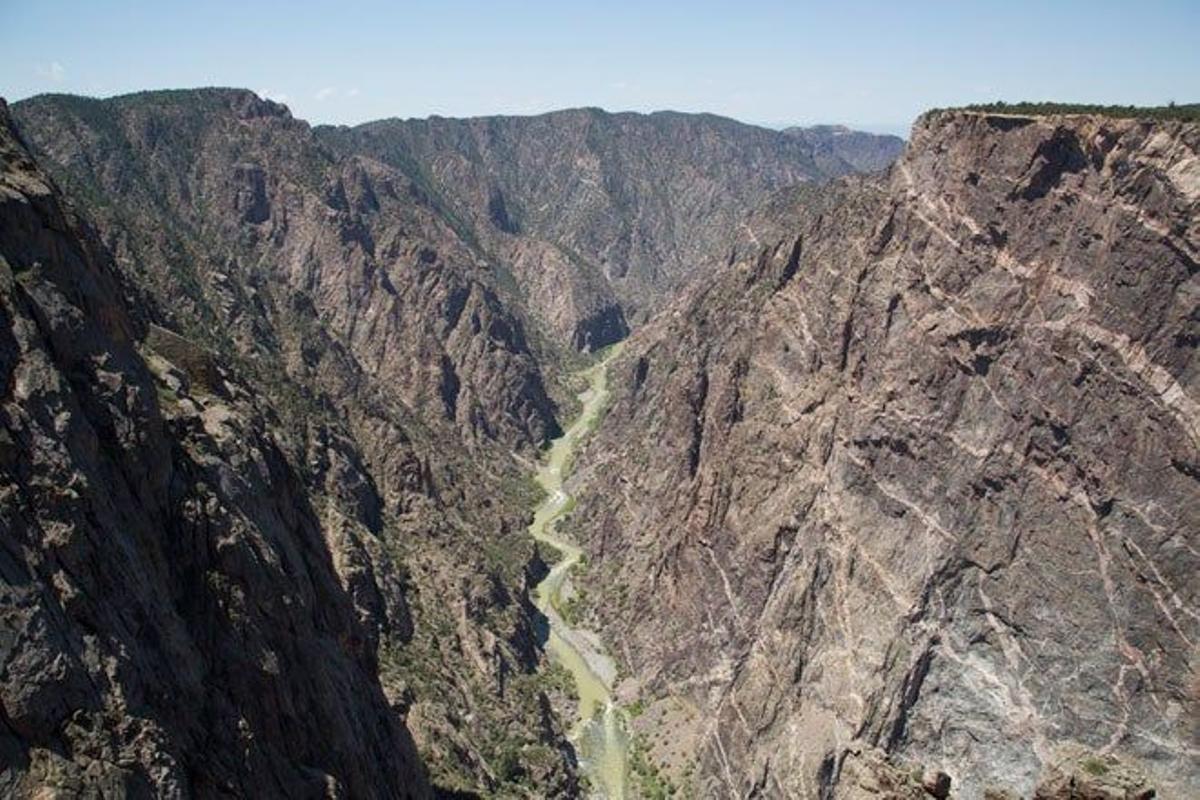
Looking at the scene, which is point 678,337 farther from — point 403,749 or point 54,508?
point 54,508

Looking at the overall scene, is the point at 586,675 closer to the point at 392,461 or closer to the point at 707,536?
the point at 707,536

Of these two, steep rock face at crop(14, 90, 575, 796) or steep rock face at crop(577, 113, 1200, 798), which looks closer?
steep rock face at crop(577, 113, 1200, 798)

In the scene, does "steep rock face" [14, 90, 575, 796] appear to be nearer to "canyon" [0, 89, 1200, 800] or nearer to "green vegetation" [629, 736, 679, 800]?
"canyon" [0, 89, 1200, 800]

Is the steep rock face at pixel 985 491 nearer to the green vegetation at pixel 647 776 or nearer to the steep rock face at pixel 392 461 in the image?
the green vegetation at pixel 647 776

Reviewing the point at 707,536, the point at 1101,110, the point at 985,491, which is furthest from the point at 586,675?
the point at 1101,110

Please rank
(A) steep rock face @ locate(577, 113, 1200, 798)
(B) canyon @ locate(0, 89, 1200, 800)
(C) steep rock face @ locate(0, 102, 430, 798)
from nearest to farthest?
(C) steep rock face @ locate(0, 102, 430, 798), (B) canyon @ locate(0, 89, 1200, 800), (A) steep rock face @ locate(577, 113, 1200, 798)

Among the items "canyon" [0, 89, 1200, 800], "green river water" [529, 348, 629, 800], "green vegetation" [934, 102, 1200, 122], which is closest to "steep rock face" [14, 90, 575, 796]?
"canyon" [0, 89, 1200, 800]

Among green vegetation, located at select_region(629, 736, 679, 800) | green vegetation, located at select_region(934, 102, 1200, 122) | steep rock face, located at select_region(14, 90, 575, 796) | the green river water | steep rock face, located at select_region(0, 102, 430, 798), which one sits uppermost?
green vegetation, located at select_region(934, 102, 1200, 122)

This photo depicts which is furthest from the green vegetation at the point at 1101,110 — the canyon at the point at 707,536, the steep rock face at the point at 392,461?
the steep rock face at the point at 392,461
